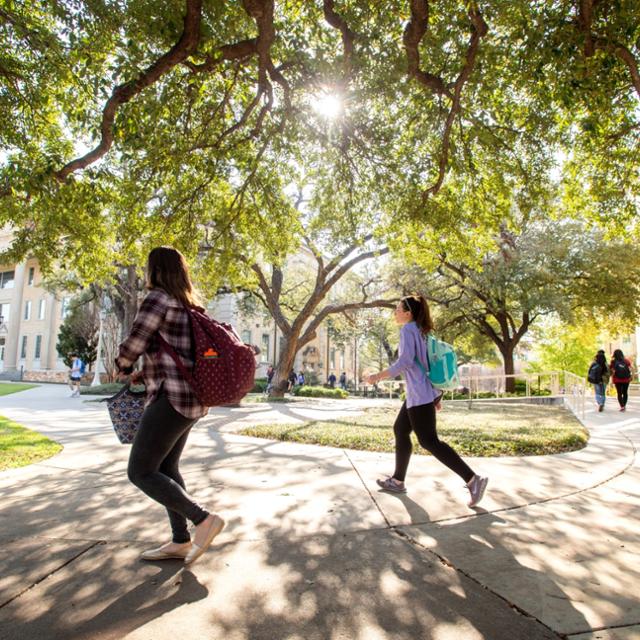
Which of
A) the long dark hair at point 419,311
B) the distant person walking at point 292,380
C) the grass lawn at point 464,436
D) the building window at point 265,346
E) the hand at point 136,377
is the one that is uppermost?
the building window at point 265,346

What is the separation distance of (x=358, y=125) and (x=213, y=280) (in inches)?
267

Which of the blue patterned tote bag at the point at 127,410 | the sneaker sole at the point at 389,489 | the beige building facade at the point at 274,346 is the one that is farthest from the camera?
the beige building facade at the point at 274,346

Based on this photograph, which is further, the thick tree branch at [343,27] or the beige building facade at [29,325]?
the beige building facade at [29,325]

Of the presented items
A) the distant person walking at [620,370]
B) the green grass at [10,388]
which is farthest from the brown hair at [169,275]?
the green grass at [10,388]

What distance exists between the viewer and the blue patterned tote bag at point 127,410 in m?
3.14

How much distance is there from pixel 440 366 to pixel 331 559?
201 cm

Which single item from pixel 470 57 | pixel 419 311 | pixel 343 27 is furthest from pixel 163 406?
pixel 470 57

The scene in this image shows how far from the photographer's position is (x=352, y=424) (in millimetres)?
10281

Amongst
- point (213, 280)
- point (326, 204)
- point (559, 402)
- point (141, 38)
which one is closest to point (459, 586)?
point (141, 38)

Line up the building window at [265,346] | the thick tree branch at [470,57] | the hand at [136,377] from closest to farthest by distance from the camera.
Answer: the hand at [136,377]
the thick tree branch at [470,57]
the building window at [265,346]

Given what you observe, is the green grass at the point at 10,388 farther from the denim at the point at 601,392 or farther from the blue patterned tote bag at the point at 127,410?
the denim at the point at 601,392

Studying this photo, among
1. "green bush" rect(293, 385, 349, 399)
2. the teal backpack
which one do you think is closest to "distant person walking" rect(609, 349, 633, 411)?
the teal backpack

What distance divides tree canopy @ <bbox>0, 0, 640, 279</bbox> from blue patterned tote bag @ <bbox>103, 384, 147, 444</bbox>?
4.40 meters

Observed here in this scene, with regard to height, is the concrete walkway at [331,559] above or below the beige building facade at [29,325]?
below
